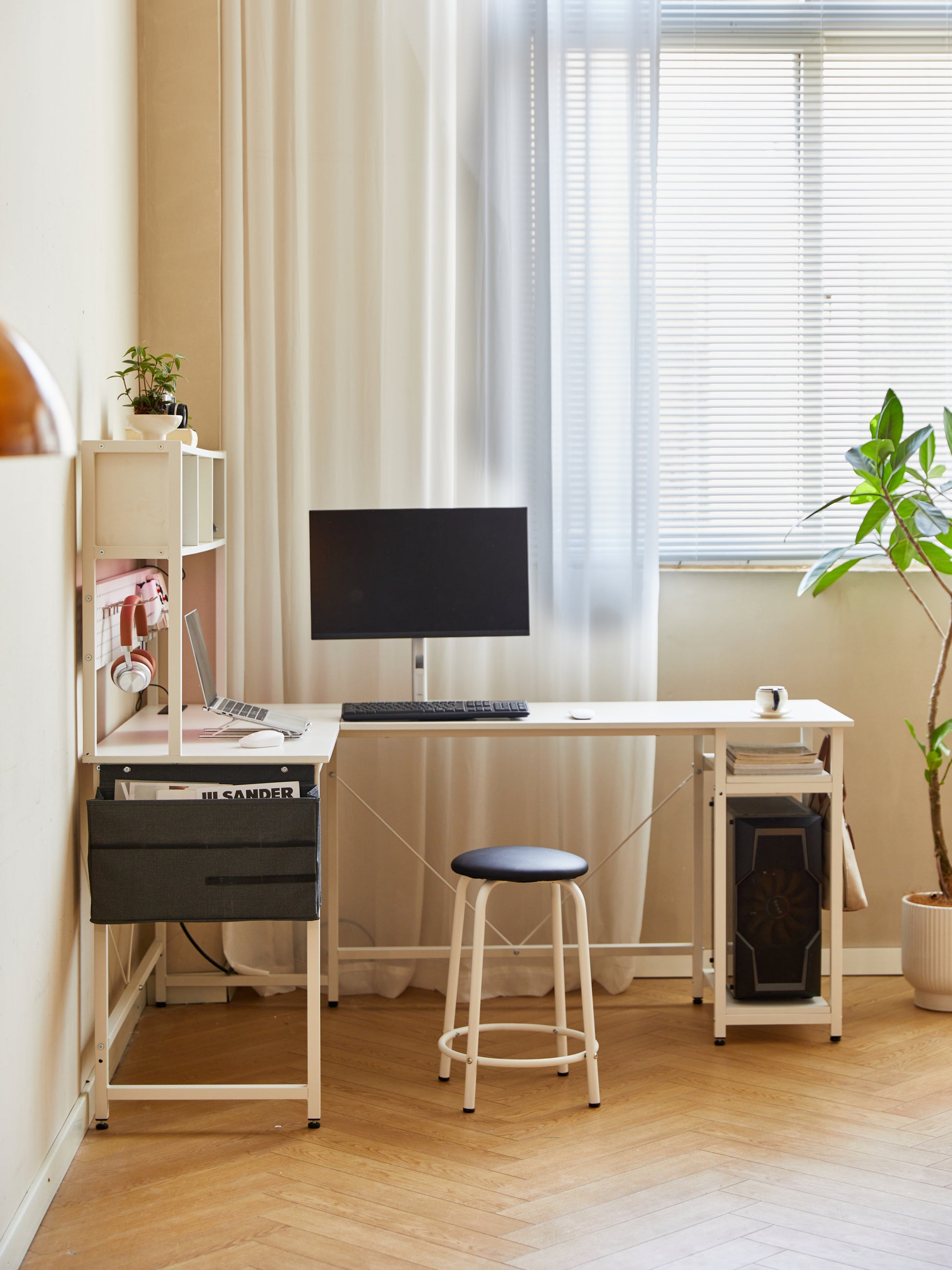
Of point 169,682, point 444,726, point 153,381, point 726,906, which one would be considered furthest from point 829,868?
point 153,381

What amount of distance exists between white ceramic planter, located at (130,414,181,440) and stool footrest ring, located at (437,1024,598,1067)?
60.1 inches

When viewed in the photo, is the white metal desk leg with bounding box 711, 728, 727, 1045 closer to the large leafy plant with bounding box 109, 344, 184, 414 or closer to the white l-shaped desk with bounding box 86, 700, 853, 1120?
the white l-shaped desk with bounding box 86, 700, 853, 1120

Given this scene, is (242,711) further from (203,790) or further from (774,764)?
(774,764)

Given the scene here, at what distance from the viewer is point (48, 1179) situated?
2.25 metres

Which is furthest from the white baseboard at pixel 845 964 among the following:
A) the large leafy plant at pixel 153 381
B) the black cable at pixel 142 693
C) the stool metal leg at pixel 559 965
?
the large leafy plant at pixel 153 381

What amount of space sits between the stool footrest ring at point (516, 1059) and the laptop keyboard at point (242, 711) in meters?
0.86

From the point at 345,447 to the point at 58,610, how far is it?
1198mm

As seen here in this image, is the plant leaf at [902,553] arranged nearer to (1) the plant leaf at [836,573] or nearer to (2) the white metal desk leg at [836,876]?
(1) the plant leaf at [836,573]

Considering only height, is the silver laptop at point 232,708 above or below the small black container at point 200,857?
above

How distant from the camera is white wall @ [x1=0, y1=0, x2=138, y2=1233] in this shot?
2049 mm

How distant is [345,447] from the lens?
3.38 m

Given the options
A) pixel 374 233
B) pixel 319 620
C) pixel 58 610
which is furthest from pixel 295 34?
pixel 58 610

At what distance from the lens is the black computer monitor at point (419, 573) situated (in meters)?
3.17

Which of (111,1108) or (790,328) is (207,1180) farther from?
(790,328)
